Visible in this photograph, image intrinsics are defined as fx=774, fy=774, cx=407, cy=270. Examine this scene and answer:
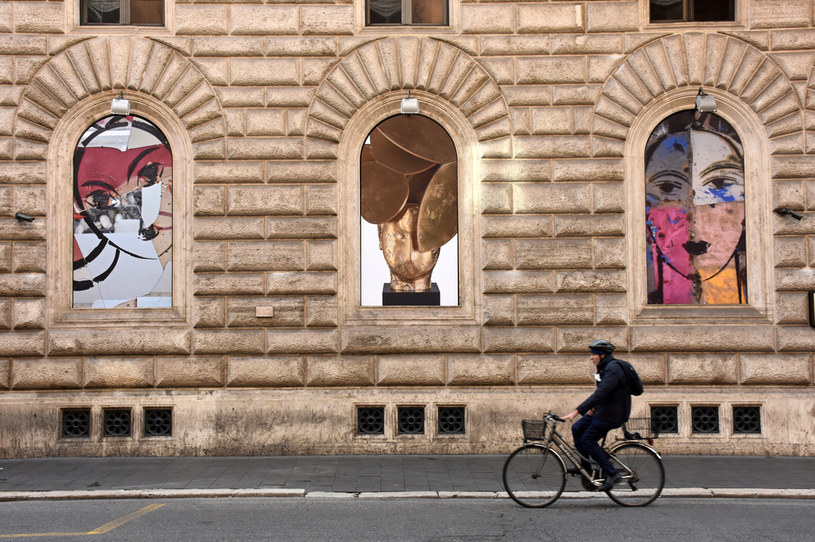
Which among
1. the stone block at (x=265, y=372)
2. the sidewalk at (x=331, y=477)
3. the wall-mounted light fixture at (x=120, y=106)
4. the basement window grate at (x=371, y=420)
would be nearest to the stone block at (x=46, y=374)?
the sidewalk at (x=331, y=477)

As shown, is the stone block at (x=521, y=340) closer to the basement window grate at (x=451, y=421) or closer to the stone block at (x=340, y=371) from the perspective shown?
the basement window grate at (x=451, y=421)

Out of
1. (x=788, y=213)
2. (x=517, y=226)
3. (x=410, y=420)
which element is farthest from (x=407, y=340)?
(x=788, y=213)

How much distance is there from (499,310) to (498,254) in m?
0.93

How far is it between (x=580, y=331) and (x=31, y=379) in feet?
29.5

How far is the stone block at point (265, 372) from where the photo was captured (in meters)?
12.6

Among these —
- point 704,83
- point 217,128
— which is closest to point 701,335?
point 704,83

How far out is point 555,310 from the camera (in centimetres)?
1280

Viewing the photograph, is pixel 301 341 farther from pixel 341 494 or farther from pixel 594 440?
pixel 594 440

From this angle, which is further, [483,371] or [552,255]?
[552,255]

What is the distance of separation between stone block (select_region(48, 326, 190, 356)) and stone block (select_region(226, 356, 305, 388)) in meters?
0.86

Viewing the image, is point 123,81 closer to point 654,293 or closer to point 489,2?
point 489,2

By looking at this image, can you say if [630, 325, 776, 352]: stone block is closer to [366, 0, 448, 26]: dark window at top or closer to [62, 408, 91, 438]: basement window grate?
[366, 0, 448, 26]: dark window at top

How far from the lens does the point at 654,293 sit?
13148mm

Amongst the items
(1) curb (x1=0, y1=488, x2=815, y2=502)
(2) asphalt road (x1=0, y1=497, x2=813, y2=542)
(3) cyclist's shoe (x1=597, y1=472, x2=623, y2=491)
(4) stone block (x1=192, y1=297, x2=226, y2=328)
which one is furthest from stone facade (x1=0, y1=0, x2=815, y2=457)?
(3) cyclist's shoe (x1=597, y1=472, x2=623, y2=491)
